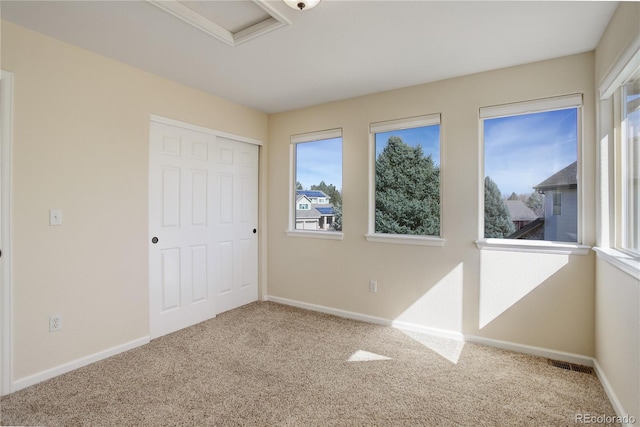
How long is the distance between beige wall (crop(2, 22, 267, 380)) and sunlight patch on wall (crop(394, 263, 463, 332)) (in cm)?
267

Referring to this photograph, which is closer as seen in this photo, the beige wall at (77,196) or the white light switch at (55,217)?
the beige wall at (77,196)

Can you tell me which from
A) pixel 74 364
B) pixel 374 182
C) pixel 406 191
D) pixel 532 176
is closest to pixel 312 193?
pixel 374 182

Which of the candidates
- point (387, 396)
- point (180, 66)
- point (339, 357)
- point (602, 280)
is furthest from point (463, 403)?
point (180, 66)

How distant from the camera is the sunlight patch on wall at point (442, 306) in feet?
10.1

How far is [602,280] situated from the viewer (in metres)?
2.35

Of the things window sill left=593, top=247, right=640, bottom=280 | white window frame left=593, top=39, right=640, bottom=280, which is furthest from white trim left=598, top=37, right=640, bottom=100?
window sill left=593, top=247, right=640, bottom=280

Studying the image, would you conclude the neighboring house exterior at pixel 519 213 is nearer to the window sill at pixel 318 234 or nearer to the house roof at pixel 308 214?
the window sill at pixel 318 234

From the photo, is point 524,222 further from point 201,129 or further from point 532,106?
point 201,129

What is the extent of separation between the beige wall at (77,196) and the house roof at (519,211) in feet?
11.1

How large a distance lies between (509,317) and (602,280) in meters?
0.77

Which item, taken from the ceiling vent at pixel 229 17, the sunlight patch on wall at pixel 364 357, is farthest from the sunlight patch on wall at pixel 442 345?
the ceiling vent at pixel 229 17

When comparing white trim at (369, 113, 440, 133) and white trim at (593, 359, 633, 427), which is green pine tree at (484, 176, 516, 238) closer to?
white trim at (369, 113, 440, 133)

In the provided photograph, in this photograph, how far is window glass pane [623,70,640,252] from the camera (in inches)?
77.9

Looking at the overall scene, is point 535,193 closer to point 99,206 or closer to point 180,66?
point 180,66
